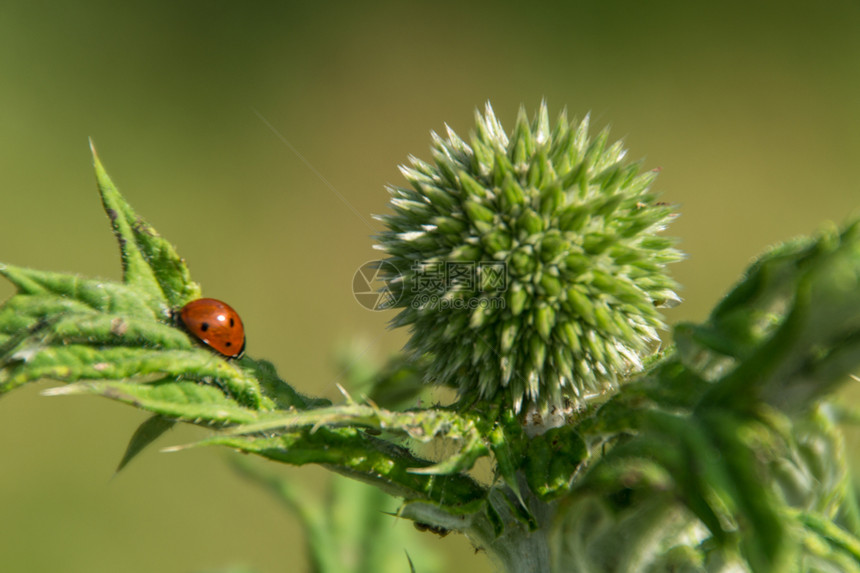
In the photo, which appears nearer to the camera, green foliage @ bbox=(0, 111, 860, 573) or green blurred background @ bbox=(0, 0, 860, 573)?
green foliage @ bbox=(0, 111, 860, 573)

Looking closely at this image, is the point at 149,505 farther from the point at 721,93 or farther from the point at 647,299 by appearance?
the point at 721,93

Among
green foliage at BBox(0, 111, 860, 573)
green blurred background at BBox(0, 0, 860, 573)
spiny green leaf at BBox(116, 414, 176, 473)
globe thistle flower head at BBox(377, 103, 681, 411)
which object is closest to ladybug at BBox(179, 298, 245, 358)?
green foliage at BBox(0, 111, 860, 573)

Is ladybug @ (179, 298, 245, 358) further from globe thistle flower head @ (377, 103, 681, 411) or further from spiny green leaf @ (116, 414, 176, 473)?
globe thistle flower head @ (377, 103, 681, 411)

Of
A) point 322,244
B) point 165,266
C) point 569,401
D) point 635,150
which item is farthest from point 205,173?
point 569,401

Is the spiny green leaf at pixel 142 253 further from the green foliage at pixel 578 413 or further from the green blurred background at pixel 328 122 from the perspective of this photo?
the green blurred background at pixel 328 122

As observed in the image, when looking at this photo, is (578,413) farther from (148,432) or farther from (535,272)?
(148,432)
